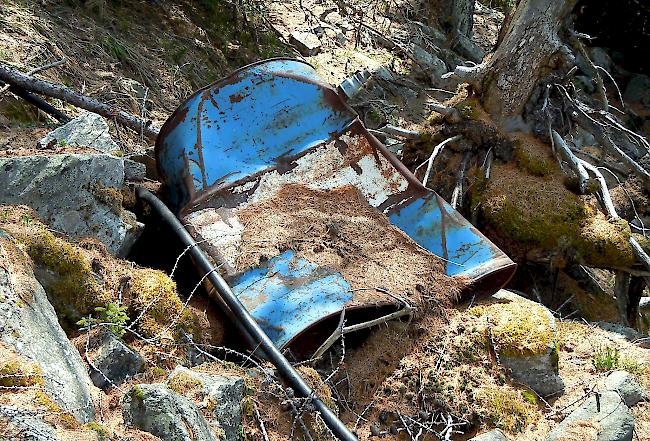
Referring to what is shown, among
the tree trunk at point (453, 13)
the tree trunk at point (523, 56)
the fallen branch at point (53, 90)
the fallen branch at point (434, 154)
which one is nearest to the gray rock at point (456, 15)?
the tree trunk at point (453, 13)

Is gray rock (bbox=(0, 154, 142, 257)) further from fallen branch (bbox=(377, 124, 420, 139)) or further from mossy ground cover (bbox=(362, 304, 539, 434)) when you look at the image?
fallen branch (bbox=(377, 124, 420, 139))

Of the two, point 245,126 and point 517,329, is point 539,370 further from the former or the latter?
point 245,126

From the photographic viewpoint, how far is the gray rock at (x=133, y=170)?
4.12 m

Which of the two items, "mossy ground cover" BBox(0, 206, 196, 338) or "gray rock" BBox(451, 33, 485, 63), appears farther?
"gray rock" BBox(451, 33, 485, 63)

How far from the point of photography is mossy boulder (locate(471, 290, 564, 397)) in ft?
12.5

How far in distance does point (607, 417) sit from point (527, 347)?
0.55 metres

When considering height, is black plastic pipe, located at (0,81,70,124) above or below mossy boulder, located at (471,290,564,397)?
Answer: above

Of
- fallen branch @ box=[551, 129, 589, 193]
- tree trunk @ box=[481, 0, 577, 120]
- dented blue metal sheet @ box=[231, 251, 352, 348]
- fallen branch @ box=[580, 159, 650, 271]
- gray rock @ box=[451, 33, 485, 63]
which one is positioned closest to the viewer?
dented blue metal sheet @ box=[231, 251, 352, 348]

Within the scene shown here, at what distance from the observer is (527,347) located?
12.6 feet

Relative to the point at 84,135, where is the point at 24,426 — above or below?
below

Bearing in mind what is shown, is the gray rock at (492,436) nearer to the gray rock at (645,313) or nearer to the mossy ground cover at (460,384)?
the mossy ground cover at (460,384)

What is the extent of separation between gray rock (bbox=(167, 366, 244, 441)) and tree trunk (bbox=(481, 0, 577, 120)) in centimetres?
397

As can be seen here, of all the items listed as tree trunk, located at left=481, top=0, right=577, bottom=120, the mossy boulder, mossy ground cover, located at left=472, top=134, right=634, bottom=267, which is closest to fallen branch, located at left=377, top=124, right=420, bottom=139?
tree trunk, located at left=481, top=0, right=577, bottom=120

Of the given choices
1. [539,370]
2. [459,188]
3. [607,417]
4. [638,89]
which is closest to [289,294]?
[539,370]
